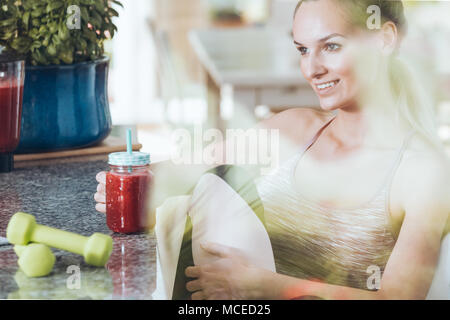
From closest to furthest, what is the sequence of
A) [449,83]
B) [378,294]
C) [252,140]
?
[378,294] < [252,140] < [449,83]

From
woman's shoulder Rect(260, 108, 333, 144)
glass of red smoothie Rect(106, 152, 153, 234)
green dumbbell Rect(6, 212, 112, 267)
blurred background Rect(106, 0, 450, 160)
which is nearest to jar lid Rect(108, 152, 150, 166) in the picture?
glass of red smoothie Rect(106, 152, 153, 234)

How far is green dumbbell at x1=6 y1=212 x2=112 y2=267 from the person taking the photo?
0.61 metres

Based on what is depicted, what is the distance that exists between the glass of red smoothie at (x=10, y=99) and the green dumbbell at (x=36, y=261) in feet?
1.23

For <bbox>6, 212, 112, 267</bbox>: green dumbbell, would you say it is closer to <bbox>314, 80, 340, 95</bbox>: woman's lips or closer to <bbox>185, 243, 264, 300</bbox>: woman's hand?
<bbox>185, 243, 264, 300</bbox>: woman's hand

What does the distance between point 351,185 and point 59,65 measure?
53 centimetres

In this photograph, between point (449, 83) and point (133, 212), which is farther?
point (449, 83)

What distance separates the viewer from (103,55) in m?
1.07

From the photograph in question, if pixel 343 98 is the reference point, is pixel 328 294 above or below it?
below

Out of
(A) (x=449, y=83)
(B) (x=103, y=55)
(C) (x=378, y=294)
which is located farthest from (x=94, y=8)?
(A) (x=449, y=83)

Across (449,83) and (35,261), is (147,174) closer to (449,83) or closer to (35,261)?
(35,261)

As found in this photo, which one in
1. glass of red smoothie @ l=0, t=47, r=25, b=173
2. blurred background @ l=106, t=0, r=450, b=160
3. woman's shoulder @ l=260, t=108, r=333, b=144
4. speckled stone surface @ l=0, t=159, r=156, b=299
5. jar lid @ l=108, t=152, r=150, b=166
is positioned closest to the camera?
speckled stone surface @ l=0, t=159, r=156, b=299

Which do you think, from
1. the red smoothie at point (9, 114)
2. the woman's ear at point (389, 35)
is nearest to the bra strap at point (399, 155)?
the woman's ear at point (389, 35)

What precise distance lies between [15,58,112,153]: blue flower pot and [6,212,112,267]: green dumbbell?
1.28ft

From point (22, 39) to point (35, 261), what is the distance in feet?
1.64
